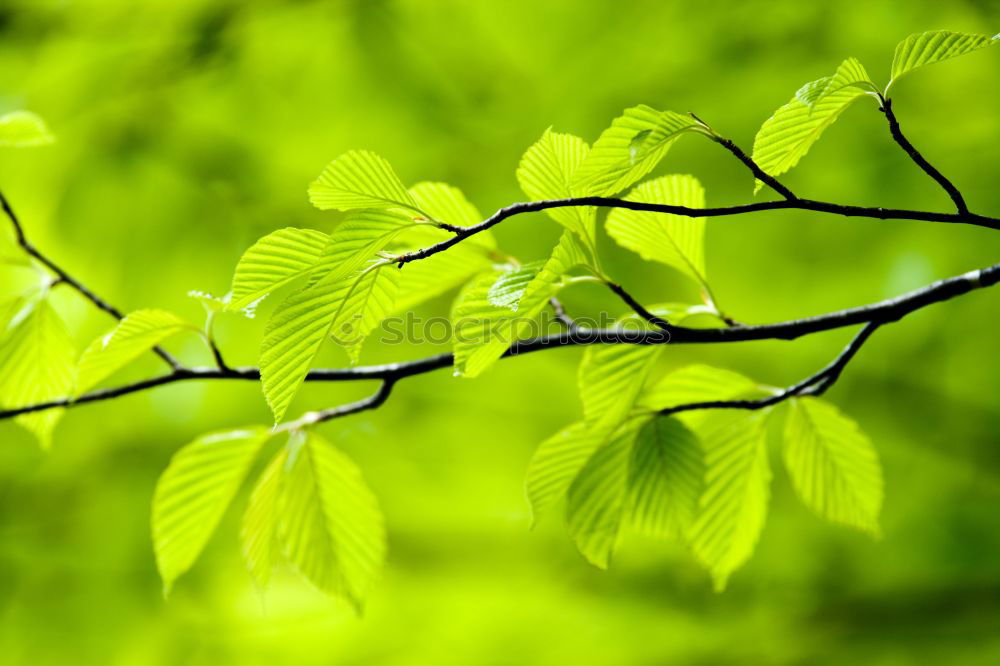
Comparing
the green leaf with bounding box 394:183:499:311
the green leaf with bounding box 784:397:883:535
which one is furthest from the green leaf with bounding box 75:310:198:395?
the green leaf with bounding box 784:397:883:535

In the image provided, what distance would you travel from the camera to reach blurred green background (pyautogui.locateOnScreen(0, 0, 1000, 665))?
786mm

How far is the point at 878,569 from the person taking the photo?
0.78 metres

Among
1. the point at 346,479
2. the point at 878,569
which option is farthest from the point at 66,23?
the point at 878,569

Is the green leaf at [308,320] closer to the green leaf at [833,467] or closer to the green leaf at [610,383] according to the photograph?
the green leaf at [610,383]

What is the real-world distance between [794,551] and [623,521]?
50 centimetres

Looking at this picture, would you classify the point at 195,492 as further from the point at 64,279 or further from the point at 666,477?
the point at 666,477

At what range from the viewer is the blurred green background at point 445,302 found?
0.79m

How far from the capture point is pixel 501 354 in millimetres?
304

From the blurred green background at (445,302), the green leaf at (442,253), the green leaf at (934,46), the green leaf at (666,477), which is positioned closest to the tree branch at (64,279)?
the green leaf at (442,253)

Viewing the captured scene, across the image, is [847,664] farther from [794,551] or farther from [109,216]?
[109,216]

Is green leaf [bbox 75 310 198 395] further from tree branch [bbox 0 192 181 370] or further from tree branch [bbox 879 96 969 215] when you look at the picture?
tree branch [bbox 879 96 969 215]

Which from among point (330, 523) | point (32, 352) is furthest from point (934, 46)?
point (32, 352)

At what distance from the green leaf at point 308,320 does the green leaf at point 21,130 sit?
0.24m

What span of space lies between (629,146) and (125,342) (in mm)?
252
